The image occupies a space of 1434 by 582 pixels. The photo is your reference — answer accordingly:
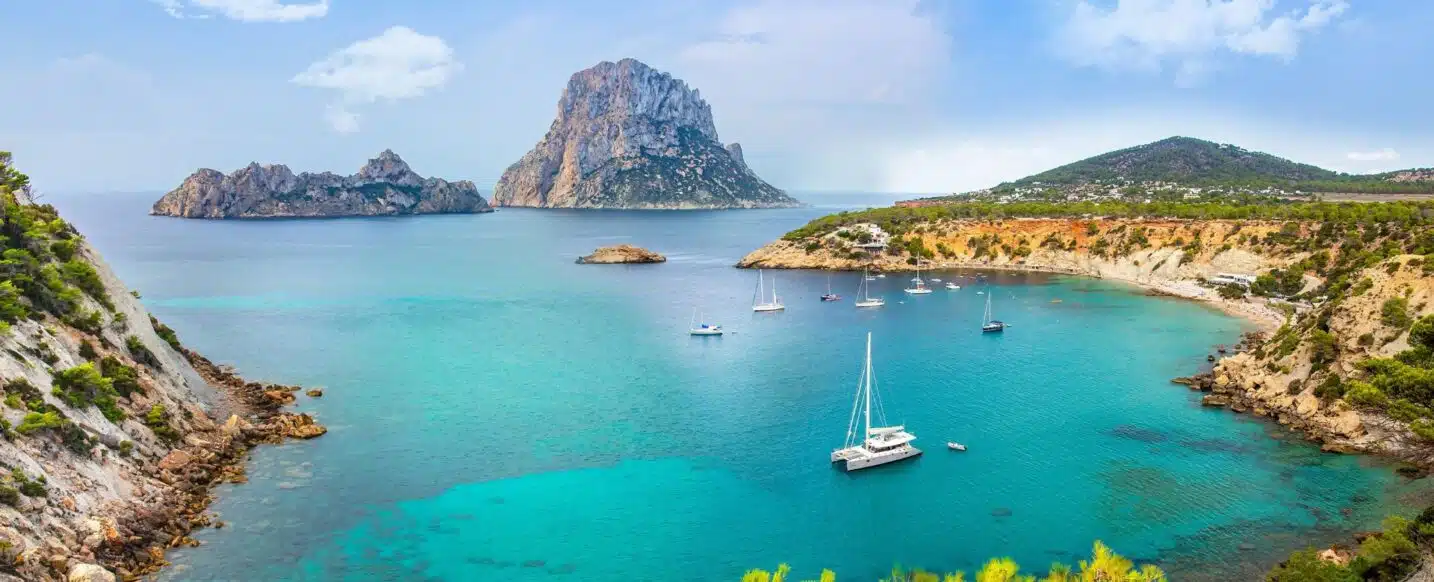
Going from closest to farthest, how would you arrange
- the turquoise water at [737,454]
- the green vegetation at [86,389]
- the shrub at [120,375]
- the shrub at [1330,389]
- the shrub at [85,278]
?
the turquoise water at [737,454] < the green vegetation at [86,389] < the shrub at [120,375] < the shrub at [85,278] < the shrub at [1330,389]

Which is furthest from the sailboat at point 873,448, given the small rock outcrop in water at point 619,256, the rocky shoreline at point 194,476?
the small rock outcrop in water at point 619,256

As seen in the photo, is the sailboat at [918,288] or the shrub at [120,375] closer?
the shrub at [120,375]

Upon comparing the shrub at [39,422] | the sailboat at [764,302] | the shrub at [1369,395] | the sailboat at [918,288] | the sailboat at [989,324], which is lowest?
the sailboat at [989,324]

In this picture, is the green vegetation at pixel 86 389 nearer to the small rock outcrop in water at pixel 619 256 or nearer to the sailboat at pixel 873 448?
the sailboat at pixel 873 448

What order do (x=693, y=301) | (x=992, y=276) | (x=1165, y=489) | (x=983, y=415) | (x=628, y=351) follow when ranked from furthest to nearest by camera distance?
(x=992, y=276)
(x=693, y=301)
(x=628, y=351)
(x=983, y=415)
(x=1165, y=489)

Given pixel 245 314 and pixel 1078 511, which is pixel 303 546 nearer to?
pixel 1078 511

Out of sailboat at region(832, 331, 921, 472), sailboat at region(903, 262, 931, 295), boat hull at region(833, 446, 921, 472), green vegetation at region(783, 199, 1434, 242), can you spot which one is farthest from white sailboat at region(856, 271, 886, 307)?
boat hull at region(833, 446, 921, 472)

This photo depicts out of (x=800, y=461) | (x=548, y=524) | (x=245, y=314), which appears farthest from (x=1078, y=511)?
(x=245, y=314)

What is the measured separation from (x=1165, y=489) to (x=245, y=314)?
261ft

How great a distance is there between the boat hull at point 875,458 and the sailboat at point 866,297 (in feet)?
158

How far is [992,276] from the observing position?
112 meters

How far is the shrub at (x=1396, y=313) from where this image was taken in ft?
141

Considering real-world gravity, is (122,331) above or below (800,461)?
above

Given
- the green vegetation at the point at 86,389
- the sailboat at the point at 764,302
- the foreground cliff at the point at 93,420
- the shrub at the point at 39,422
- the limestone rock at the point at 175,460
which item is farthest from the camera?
the sailboat at the point at 764,302
